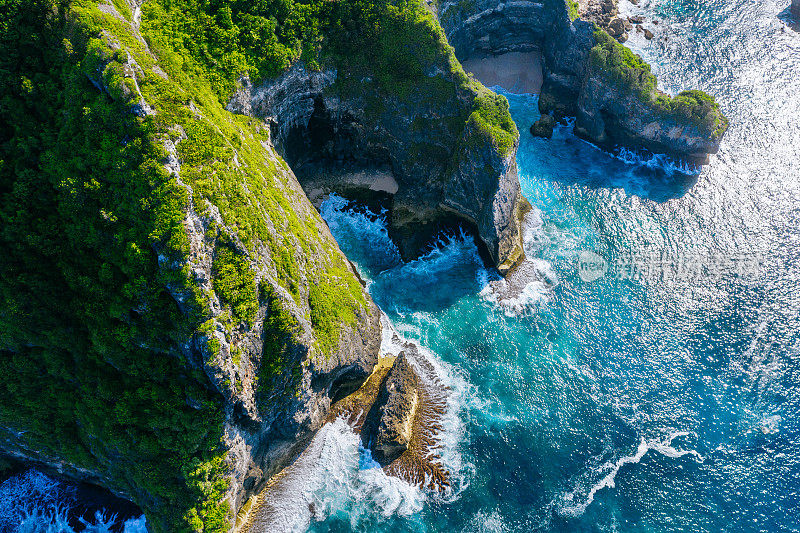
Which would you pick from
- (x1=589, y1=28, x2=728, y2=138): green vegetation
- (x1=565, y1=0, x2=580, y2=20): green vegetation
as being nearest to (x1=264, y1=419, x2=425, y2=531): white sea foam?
(x1=589, y1=28, x2=728, y2=138): green vegetation

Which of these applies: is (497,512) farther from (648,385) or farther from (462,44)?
(462,44)

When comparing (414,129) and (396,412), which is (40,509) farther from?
(414,129)

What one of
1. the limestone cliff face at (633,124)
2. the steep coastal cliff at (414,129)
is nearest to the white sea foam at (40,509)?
the steep coastal cliff at (414,129)

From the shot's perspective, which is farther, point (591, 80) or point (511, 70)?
point (511, 70)

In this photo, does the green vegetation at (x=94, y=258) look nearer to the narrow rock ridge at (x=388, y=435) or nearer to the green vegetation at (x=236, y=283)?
the green vegetation at (x=236, y=283)

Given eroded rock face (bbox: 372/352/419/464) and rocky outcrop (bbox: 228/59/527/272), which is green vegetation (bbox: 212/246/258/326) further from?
rocky outcrop (bbox: 228/59/527/272)

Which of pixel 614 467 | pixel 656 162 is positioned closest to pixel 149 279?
pixel 614 467
